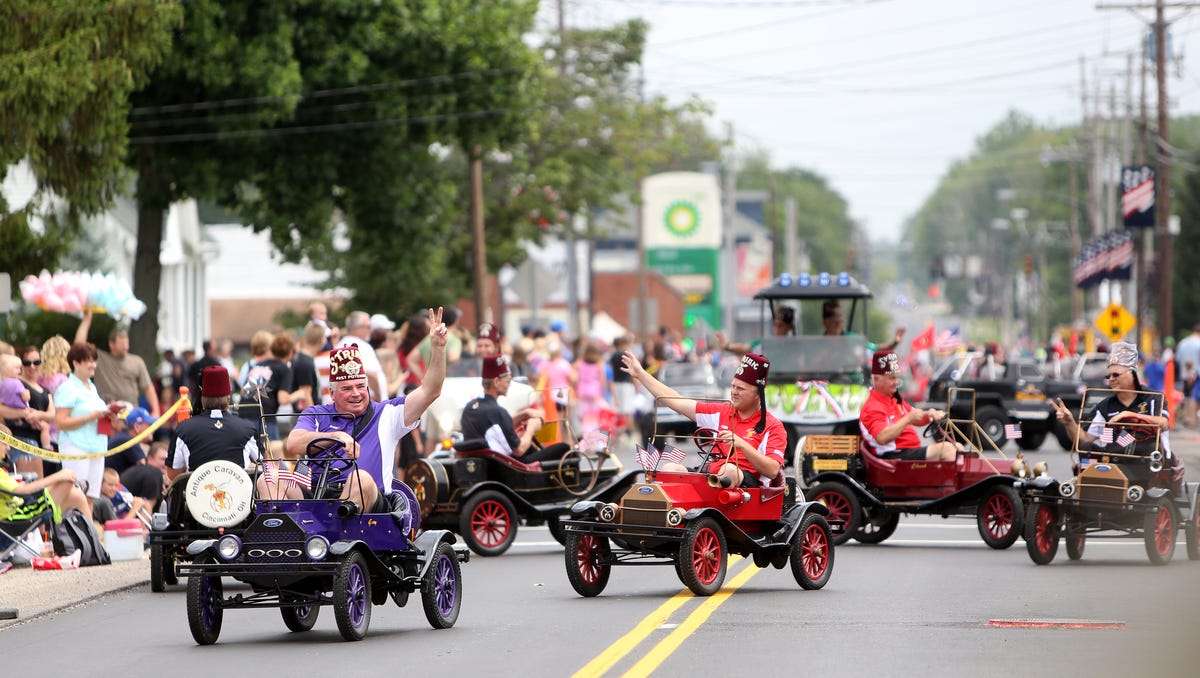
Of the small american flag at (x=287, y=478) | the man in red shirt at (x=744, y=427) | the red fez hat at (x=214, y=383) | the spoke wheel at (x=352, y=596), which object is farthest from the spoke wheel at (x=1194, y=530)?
the small american flag at (x=287, y=478)

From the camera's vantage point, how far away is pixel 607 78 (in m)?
53.2

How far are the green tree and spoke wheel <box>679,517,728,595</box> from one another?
30.7ft

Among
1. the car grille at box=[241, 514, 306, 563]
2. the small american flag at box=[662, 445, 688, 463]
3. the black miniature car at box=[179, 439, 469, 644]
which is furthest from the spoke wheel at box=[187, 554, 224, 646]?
the small american flag at box=[662, 445, 688, 463]

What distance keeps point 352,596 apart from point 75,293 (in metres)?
12.0

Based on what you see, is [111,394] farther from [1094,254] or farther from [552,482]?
[1094,254]

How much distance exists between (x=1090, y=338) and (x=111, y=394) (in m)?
51.4

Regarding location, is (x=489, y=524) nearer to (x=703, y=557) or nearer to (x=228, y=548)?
(x=703, y=557)

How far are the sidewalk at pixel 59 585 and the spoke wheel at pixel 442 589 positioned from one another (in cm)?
330

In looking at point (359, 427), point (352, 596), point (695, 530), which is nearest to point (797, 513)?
point (695, 530)

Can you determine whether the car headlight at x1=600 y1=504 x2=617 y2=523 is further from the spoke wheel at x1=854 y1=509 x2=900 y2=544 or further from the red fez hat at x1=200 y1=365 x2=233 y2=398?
the spoke wheel at x1=854 y1=509 x2=900 y2=544

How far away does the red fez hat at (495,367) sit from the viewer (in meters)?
18.5

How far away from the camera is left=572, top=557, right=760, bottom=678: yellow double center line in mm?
11016

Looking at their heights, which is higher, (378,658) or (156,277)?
(156,277)

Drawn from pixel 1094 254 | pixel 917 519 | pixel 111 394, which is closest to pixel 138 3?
pixel 111 394
